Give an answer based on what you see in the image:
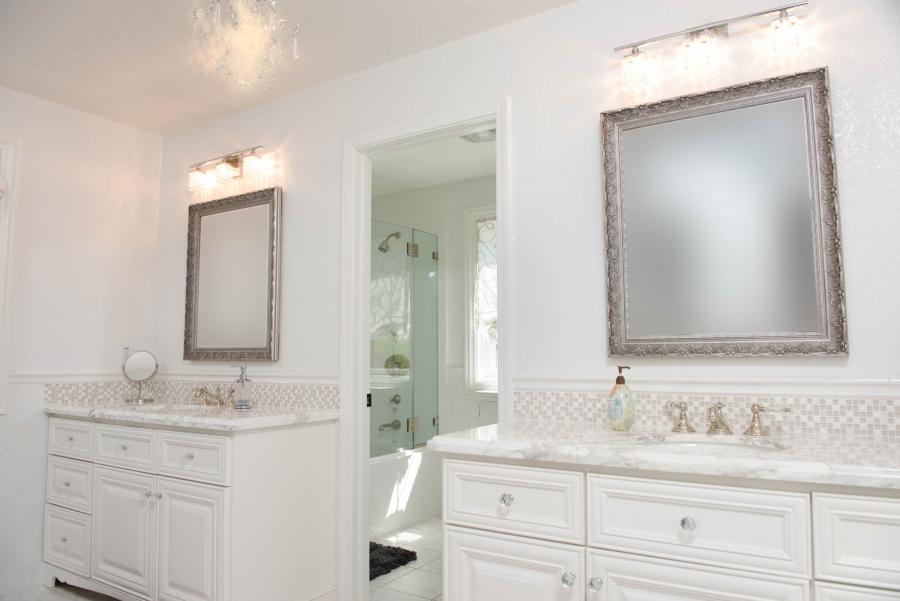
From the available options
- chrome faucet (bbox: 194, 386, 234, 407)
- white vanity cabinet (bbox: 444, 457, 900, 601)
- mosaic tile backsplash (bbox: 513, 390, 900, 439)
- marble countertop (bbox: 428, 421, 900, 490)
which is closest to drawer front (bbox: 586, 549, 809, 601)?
white vanity cabinet (bbox: 444, 457, 900, 601)

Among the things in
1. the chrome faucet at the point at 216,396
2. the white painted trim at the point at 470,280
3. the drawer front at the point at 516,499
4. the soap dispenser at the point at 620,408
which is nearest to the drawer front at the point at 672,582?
the drawer front at the point at 516,499

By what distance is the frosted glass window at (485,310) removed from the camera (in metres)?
4.46

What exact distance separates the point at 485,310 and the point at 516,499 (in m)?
2.83

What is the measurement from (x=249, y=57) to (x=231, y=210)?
50.2 inches

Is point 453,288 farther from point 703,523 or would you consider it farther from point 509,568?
point 703,523

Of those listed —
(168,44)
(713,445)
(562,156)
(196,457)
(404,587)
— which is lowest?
(404,587)

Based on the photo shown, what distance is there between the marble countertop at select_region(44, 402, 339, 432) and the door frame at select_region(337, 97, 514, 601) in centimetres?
15

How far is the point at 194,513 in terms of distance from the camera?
8.25 ft

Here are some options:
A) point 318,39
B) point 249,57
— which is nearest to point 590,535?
point 249,57

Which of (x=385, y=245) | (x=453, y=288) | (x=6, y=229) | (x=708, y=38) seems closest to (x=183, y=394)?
(x=6, y=229)

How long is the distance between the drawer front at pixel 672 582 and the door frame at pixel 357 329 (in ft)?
4.81

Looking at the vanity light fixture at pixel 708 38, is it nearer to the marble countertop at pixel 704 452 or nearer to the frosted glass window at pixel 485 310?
the marble countertop at pixel 704 452

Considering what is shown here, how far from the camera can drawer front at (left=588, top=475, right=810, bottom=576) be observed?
4.56 feet

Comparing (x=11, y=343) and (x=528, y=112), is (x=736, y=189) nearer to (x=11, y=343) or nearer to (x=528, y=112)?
(x=528, y=112)
